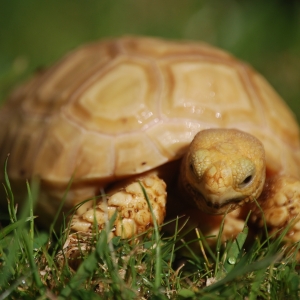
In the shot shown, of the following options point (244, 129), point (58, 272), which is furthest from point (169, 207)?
point (58, 272)

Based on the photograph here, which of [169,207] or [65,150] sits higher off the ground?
[65,150]

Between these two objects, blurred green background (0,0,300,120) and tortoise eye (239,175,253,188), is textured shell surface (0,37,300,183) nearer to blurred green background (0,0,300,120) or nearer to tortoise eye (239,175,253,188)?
tortoise eye (239,175,253,188)

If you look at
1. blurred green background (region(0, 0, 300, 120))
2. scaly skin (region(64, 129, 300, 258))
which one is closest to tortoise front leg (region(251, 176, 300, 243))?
scaly skin (region(64, 129, 300, 258))

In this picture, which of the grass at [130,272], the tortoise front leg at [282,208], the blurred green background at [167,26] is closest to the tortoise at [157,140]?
the tortoise front leg at [282,208]

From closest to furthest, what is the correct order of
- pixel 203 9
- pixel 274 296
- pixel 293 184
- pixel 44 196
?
pixel 274 296, pixel 293 184, pixel 44 196, pixel 203 9

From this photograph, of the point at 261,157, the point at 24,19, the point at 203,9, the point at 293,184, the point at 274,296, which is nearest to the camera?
the point at 274,296

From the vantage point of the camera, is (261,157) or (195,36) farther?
(195,36)

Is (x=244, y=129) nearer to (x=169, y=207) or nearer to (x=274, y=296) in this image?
(x=169, y=207)
